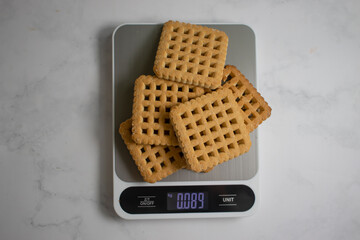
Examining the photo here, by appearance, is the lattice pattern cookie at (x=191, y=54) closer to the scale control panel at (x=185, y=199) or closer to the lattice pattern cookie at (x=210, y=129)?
the lattice pattern cookie at (x=210, y=129)

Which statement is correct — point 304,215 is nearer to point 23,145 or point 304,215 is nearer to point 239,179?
point 239,179

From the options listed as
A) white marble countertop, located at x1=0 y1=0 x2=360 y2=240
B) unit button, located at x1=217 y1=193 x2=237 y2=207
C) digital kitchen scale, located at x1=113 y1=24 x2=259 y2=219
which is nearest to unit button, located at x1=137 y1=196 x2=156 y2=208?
digital kitchen scale, located at x1=113 y1=24 x2=259 y2=219

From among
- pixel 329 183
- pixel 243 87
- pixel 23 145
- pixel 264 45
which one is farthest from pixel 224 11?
pixel 23 145

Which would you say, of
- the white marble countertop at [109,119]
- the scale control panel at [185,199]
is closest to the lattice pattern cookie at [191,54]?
the white marble countertop at [109,119]

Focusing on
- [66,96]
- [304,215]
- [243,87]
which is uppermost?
[243,87]

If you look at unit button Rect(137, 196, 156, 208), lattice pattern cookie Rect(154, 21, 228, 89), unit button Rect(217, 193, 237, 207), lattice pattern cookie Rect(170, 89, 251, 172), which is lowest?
unit button Rect(137, 196, 156, 208)

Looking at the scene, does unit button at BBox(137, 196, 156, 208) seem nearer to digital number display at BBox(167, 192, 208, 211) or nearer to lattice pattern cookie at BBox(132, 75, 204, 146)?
digital number display at BBox(167, 192, 208, 211)

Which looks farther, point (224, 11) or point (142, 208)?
point (224, 11)
